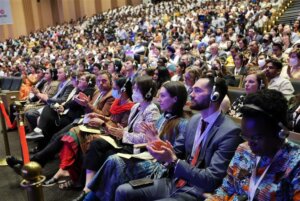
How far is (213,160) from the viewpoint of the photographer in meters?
1.69

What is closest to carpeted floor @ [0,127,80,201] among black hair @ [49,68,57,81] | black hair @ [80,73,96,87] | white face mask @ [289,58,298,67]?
black hair @ [80,73,96,87]

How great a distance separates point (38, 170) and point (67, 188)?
1.78 metres

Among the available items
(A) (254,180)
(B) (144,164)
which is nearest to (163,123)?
(B) (144,164)

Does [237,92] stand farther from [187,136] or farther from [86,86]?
[86,86]

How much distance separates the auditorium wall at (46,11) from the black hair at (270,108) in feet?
65.4

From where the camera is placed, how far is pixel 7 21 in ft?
23.9

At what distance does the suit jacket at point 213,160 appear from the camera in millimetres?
1665

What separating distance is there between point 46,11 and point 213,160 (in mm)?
21733

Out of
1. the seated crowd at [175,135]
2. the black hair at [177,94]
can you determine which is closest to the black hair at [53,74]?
the seated crowd at [175,135]

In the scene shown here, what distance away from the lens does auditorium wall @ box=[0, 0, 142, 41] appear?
19.3m

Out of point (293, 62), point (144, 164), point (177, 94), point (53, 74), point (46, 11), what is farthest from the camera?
point (46, 11)

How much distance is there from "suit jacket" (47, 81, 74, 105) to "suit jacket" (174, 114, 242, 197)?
2957 millimetres

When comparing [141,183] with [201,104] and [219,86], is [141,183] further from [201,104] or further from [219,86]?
[219,86]

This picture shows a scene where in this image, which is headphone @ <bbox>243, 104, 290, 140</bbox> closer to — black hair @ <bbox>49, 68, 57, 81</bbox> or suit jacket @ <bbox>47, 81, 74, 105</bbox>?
suit jacket @ <bbox>47, 81, 74, 105</bbox>
